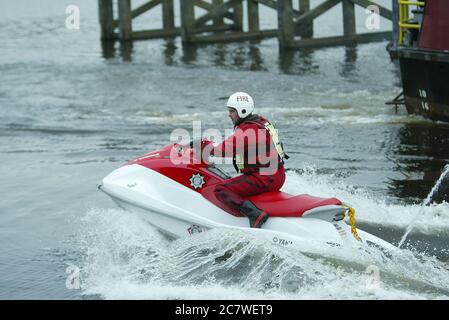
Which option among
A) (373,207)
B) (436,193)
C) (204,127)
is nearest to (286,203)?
(373,207)

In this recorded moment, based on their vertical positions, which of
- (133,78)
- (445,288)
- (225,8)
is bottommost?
(445,288)

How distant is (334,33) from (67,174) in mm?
22308

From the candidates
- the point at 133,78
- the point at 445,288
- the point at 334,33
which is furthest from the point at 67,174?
the point at 334,33

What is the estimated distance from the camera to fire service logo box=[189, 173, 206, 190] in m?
8.70

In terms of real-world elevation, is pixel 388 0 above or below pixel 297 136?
above

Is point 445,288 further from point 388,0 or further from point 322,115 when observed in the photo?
point 388,0

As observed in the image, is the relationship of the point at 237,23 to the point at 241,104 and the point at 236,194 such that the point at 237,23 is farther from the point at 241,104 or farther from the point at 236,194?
the point at 236,194

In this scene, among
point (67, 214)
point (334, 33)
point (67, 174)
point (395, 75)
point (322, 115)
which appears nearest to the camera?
point (67, 214)

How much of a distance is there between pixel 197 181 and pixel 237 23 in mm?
22552

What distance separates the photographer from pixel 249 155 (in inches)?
329

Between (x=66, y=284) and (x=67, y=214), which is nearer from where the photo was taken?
(x=66, y=284)

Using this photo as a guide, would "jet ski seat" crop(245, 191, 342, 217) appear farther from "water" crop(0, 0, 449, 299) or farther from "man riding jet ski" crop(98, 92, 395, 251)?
"water" crop(0, 0, 449, 299)

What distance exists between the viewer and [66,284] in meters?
8.31

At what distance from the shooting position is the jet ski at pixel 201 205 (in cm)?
812
